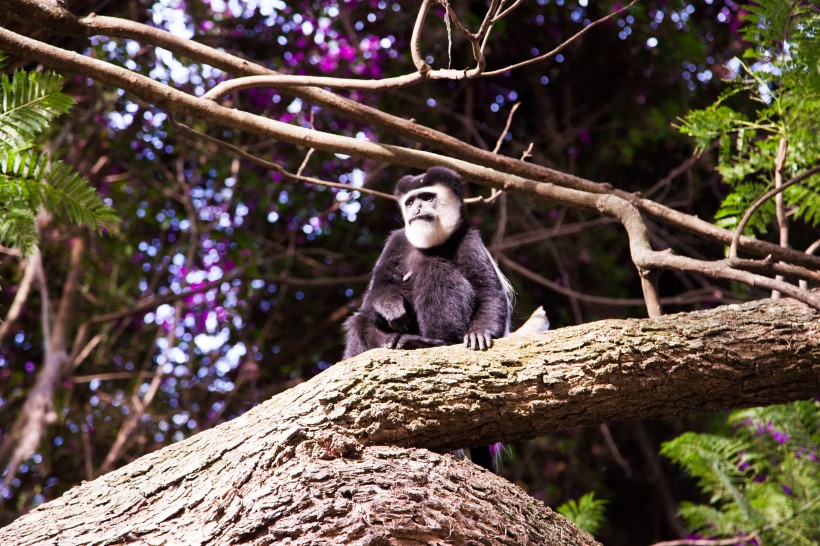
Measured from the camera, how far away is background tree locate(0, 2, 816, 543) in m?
4.64

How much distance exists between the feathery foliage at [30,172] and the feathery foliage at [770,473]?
2571 millimetres

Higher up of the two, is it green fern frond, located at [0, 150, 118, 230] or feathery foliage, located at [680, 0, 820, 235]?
feathery foliage, located at [680, 0, 820, 235]

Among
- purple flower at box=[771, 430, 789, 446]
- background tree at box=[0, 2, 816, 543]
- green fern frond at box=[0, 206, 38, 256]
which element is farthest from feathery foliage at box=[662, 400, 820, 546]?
green fern frond at box=[0, 206, 38, 256]

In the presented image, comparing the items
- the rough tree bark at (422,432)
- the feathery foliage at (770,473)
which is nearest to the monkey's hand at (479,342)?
the rough tree bark at (422,432)

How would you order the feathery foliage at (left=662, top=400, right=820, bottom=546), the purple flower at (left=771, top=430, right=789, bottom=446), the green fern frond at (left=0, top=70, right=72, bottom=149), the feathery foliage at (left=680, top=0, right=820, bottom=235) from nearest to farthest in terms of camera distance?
1. the green fern frond at (left=0, top=70, right=72, bottom=149)
2. the feathery foliage at (left=680, top=0, right=820, bottom=235)
3. the feathery foliage at (left=662, top=400, right=820, bottom=546)
4. the purple flower at (left=771, top=430, right=789, bottom=446)

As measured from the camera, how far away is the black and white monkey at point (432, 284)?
2686mm

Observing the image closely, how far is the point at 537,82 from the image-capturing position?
17.0 feet

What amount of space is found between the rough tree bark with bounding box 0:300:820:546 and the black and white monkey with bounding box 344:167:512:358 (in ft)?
2.05

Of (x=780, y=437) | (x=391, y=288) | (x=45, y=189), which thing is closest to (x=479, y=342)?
(x=391, y=288)

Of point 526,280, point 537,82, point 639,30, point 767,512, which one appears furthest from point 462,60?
point 767,512

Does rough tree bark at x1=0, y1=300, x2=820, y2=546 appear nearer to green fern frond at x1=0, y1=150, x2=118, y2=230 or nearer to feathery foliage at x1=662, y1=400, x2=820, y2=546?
green fern frond at x1=0, y1=150, x2=118, y2=230

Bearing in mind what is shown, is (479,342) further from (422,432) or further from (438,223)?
(438,223)

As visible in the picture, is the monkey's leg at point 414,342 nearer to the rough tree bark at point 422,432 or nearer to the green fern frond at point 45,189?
the rough tree bark at point 422,432

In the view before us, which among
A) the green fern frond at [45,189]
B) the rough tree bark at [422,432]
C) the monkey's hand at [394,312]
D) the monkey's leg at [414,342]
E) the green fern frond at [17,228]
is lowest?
the rough tree bark at [422,432]
